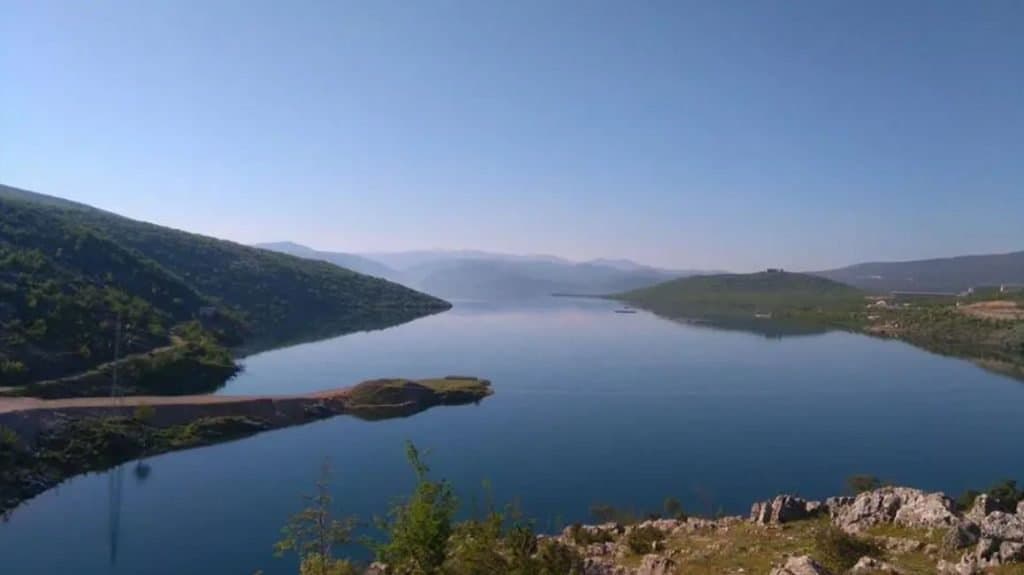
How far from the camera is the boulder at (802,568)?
527 inches

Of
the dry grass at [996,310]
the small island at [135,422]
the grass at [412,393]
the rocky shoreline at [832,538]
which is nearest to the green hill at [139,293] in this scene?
the small island at [135,422]

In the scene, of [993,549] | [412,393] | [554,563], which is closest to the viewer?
[993,549]

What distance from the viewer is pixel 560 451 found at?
144 ft

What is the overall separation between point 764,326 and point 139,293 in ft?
382

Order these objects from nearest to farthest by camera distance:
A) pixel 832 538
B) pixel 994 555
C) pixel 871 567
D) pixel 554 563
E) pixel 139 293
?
pixel 994 555 < pixel 871 567 < pixel 554 563 < pixel 832 538 < pixel 139 293

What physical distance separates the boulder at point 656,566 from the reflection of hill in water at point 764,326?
110 metres

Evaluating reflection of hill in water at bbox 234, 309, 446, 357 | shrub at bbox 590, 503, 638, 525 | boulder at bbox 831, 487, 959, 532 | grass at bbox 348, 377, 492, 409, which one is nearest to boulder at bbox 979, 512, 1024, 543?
boulder at bbox 831, 487, 959, 532

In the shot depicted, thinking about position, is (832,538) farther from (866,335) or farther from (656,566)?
(866,335)

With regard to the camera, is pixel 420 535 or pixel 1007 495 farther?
pixel 1007 495

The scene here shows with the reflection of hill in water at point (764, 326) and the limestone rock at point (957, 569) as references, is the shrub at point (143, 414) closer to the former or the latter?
the limestone rock at point (957, 569)

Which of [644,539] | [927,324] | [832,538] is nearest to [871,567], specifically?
[832,538]

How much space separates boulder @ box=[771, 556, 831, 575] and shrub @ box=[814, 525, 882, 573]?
1.32m

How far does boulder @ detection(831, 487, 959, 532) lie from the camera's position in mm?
17047

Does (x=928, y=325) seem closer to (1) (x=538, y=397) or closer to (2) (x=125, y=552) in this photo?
(1) (x=538, y=397)
